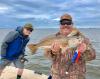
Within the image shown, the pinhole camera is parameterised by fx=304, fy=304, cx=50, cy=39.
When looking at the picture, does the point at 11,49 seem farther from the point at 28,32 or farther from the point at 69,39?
the point at 69,39

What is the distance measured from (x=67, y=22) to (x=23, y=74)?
18.8 ft

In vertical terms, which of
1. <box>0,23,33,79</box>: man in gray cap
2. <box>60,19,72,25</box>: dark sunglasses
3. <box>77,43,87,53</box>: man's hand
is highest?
<box>60,19,72,25</box>: dark sunglasses

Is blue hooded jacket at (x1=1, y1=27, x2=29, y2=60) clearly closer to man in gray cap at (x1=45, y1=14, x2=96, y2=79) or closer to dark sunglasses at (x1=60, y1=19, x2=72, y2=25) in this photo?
man in gray cap at (x1=45, y1=14, x2=96, y2=79)

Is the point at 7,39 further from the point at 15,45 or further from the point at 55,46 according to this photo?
the point at 55,46

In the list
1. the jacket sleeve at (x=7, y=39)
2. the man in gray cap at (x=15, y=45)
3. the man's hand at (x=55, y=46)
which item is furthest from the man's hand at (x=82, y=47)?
the jacket sleeve at (x=7, y=39)

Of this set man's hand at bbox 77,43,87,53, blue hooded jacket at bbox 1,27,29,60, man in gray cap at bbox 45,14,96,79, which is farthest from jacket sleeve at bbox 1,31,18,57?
man's hand at bbox 77,43,87,53

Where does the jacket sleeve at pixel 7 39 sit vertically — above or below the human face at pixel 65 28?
below

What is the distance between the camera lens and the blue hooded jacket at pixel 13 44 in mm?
9533

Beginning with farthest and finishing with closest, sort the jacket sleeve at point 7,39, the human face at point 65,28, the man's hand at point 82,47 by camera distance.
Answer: the jacket sleeve at point 7,39 < the human face at point 65,28 < the man's hand at point 82,47

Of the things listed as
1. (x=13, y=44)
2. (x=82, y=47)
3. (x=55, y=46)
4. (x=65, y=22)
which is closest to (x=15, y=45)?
(x=13, y=44)

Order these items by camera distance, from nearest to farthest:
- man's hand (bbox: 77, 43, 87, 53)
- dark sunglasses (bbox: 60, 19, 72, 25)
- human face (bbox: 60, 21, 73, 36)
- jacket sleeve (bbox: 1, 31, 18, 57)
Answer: man's hand (bbox: 77, 43, 87, 53) < human face (bbox: 60, 21, 73, 36) < dark sunglasses (bbox: 60, 19, 72, 25) < jacket sleeve (bbox: 1, 31, 18, 57)

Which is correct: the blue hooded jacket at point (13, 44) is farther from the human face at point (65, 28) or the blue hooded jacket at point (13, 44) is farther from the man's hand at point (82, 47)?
the man's hand at point (82, 47)

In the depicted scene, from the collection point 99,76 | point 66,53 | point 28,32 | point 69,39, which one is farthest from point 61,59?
point 99,76

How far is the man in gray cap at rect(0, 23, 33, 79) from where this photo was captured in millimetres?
9547
